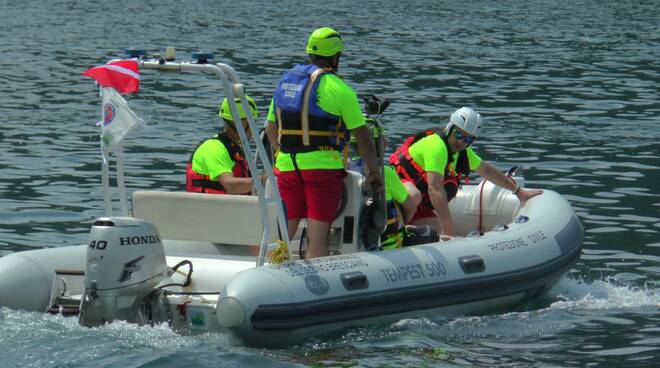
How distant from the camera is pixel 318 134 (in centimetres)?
796

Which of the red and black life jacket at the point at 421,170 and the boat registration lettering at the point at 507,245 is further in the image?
the red and black life jacket at the point at 421,170

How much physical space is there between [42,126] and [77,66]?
19.5ft

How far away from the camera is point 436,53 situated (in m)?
24.3

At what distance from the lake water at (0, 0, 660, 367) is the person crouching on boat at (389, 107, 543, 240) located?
963 millimetres

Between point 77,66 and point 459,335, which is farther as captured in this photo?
point 77,66

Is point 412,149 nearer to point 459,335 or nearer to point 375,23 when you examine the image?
point 459,335

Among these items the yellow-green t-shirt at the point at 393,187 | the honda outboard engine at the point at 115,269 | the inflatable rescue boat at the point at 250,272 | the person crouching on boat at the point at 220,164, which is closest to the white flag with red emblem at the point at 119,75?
the inflatable rescue boat at the point at 250,272

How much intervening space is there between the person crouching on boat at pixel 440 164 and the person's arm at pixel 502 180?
5 centimetres

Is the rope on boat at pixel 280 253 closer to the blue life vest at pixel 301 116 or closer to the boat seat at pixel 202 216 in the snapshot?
the boat seat at pixel 202 216

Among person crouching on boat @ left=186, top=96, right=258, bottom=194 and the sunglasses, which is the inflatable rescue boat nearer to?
person crouching on boat @ left=186, top=96, right=258, bottom=194

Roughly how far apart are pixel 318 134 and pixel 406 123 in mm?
9020

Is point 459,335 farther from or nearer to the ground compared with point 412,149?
nearer to the ground

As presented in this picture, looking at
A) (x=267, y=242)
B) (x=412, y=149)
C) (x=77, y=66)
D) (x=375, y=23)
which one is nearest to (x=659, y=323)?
(x=412, y=149)

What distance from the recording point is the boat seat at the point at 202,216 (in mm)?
8195
